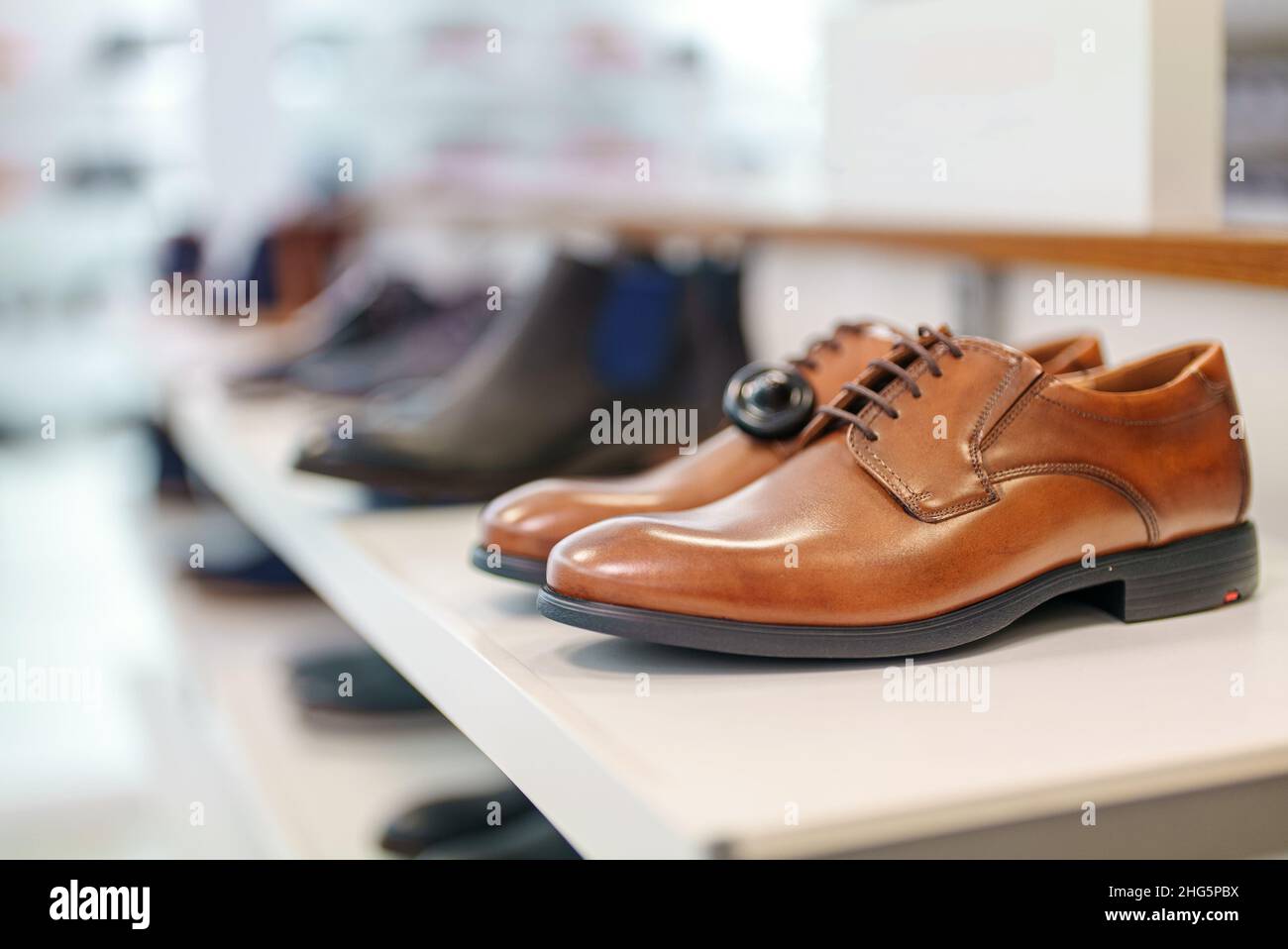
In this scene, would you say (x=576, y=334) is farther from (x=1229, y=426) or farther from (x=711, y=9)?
(x=711, y=9)

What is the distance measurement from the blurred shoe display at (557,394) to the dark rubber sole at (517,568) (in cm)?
31

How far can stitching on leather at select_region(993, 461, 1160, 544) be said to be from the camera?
61 centimetres

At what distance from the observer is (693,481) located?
0.74m

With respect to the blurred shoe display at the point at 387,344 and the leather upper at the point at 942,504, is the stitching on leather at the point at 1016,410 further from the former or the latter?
the blurred shoe display at the point at 387,344

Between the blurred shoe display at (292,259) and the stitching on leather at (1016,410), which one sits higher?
the blurred shoe display at (292,259)

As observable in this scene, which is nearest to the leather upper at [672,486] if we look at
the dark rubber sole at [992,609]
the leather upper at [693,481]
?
the leather upper at [693,481]

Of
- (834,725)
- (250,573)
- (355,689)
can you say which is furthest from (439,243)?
(834,725)

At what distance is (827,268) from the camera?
4.74ft

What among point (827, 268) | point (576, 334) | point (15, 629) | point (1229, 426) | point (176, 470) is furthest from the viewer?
point (15, 629)

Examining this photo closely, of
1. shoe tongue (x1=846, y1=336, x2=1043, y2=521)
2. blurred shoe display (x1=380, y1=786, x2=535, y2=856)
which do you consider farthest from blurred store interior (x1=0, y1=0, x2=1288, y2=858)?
shoe tongue (x1=846, y1=336, x2=1043, y2=521)

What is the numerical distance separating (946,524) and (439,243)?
2.56m

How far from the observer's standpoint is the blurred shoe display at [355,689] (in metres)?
1.18
